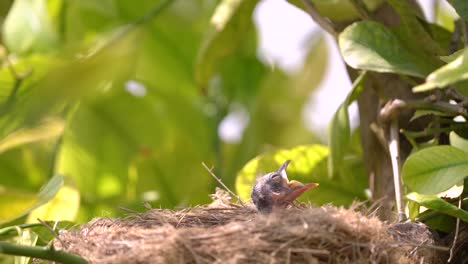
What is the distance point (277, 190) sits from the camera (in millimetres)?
1194

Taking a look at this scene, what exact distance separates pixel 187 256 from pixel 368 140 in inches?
18.2

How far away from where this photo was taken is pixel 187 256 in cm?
88

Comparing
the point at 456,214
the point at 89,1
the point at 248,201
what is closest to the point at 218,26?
the point at 248,201

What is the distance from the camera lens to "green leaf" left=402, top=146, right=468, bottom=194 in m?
1.00

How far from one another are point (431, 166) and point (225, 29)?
425 mm

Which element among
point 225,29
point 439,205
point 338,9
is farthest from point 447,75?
point 225,29

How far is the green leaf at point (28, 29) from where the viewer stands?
1436mm

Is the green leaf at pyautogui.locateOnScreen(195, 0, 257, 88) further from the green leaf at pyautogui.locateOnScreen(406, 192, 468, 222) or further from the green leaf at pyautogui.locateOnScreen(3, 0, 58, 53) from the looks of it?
the green leaf at pyautogui.locateOnScreen(406, 192, 468, 222)

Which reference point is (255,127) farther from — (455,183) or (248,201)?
(455,183)

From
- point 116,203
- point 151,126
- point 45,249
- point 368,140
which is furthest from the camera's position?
point 151,126

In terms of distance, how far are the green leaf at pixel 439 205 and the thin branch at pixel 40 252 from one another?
15.3 inches

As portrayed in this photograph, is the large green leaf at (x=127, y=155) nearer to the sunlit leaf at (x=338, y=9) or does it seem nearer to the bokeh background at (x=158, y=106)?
the bokeh background at (x=158, y=106)

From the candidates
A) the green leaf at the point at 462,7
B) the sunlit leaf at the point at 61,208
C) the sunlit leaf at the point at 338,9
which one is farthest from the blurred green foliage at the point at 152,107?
the green leaf at the point at 462,7

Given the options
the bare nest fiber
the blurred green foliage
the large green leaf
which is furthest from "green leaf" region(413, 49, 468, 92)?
the large green leaf
